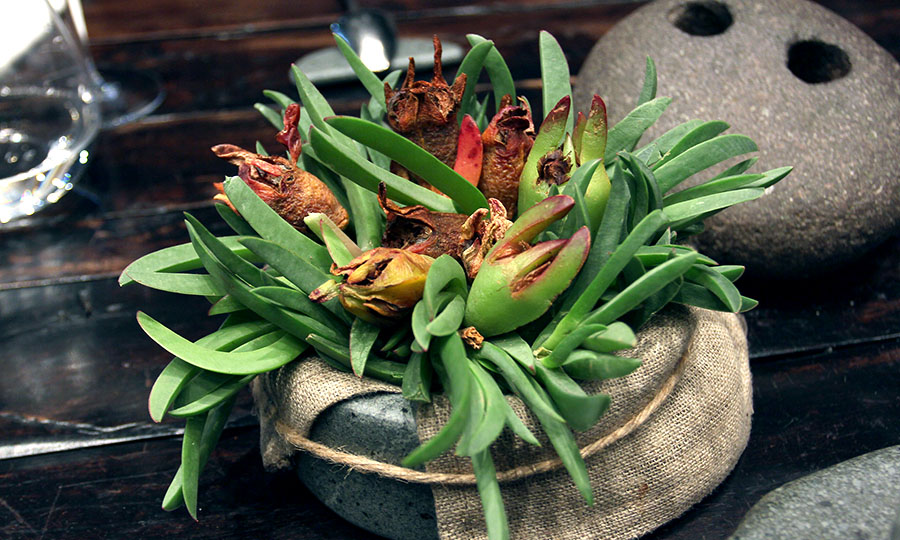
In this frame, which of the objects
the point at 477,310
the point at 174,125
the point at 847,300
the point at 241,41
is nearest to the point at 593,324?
the point at 477,310

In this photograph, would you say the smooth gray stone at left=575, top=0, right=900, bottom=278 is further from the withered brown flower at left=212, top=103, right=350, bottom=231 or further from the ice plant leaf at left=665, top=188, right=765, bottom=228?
the withered brown flower at left=212, top=103, right=350, bottom=231

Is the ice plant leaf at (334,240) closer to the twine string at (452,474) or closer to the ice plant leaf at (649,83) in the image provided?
the twine string at (452,474)

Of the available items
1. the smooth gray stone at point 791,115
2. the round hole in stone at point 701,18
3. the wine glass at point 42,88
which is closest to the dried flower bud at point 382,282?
the smooth gray stone at point 791,115

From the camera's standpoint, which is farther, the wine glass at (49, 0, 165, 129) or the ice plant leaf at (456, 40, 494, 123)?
the wine glass at (49, 0, 165, 129)

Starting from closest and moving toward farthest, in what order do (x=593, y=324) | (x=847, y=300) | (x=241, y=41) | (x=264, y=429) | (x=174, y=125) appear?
(x=593, y=324) → (x=264, y=429) → (x=847, y=300) → (x=174, y=125) → (x=241, y=41)

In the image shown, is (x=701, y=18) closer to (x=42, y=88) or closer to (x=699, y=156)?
(x=699, y=156)

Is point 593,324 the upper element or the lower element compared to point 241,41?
upper

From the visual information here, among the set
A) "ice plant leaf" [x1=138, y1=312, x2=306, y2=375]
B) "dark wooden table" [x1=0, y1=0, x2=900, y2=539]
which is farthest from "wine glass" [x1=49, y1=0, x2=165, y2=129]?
"ice plant leaf" [x1=138, y1=312, x2=306, y2=375]

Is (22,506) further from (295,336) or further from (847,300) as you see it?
(847,300)
